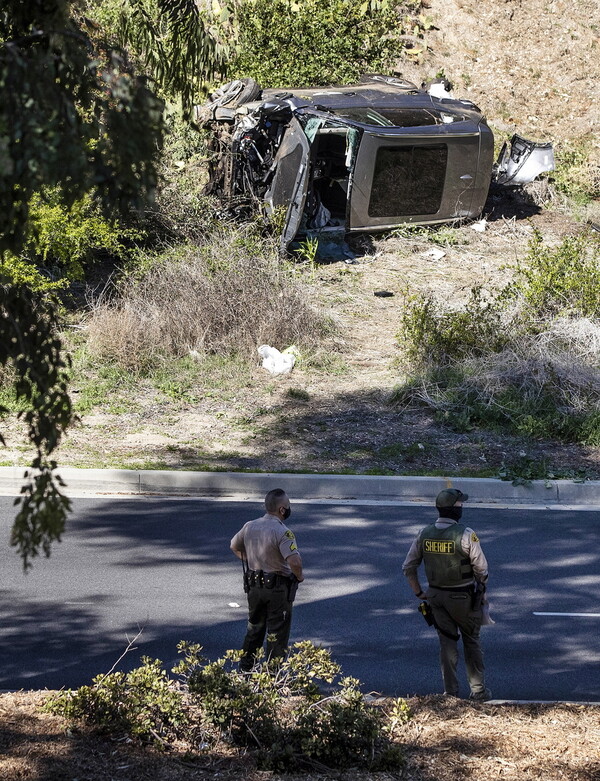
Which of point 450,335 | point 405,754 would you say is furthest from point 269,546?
point 450,335

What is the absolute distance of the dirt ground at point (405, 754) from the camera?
4.83m

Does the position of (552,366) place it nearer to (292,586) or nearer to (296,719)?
(292,586)

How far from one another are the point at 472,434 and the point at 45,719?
805 cm

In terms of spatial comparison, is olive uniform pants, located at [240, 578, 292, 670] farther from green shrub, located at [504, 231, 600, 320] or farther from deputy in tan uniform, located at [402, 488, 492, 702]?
green shrub, located at [504, 231, 600, 320]

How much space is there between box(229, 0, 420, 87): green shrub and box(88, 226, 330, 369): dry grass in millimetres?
8352

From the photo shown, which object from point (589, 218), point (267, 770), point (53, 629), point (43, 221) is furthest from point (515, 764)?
point (589, 218)

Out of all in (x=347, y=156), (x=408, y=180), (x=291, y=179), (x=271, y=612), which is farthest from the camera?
(x=408, y=180)

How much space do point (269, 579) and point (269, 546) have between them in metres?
0.22

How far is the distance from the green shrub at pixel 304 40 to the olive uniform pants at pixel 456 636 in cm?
1770

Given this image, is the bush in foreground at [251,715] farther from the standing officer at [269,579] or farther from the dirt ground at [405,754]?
the standing officer at [269,579]

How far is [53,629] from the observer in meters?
7.40

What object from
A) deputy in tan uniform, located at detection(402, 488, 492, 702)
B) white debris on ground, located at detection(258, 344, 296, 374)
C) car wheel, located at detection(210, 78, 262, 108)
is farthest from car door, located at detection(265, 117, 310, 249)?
deputy in tan uniform, located at detection(402, 488, 492, 702)

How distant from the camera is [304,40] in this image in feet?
73.6

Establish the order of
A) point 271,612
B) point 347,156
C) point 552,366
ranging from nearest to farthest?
point 271,612
point 552,366
point 347,156
